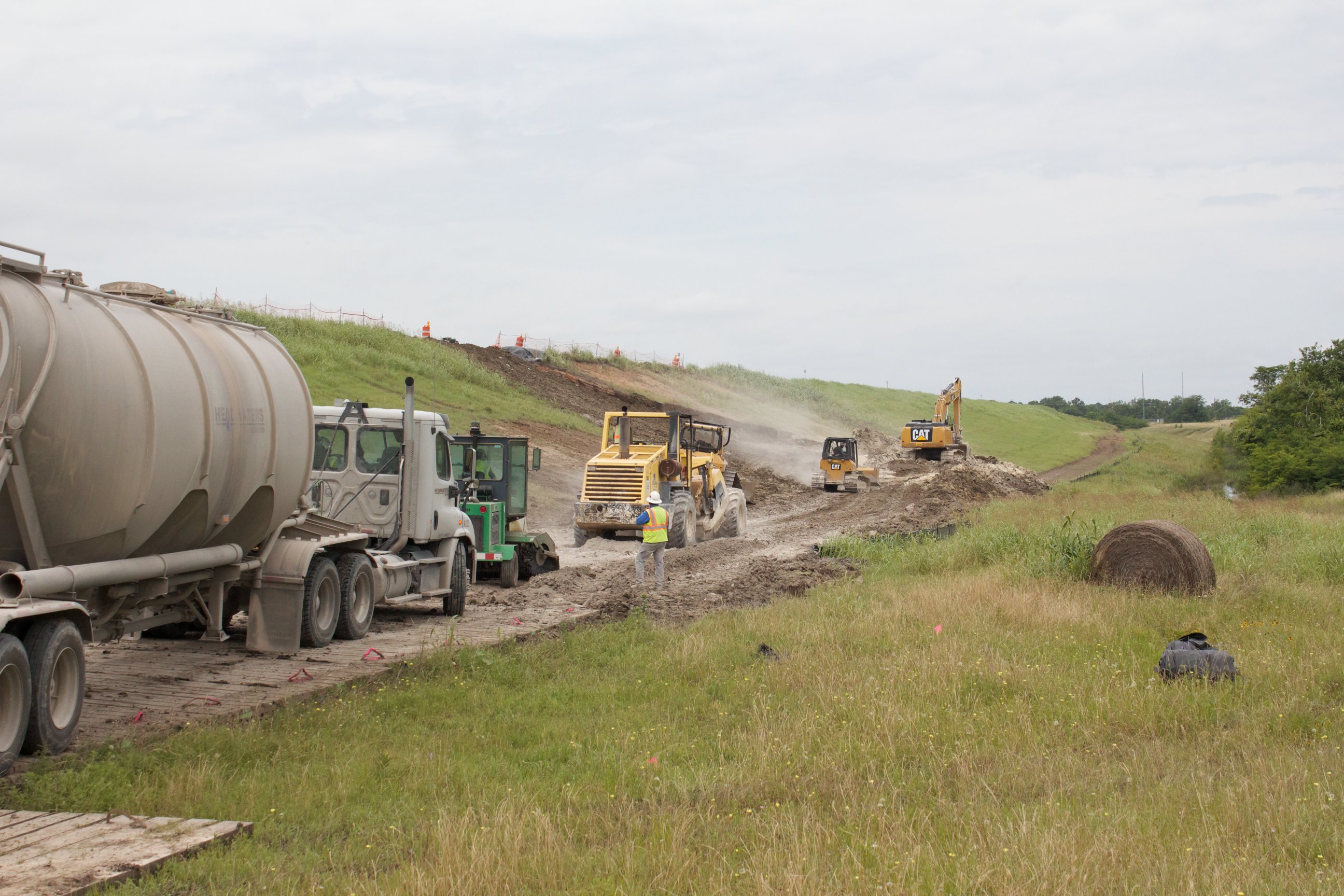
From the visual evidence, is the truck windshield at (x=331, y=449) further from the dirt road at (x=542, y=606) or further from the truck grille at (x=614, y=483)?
the truck grille at (x=614, y=483)

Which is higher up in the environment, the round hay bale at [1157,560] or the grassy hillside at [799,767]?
the round hay bale at [1157,560]

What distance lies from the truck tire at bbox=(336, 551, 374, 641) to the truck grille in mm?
9200

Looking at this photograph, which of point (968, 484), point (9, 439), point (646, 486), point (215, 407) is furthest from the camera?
point (968, 484)

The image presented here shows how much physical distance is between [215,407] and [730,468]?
1252 inches

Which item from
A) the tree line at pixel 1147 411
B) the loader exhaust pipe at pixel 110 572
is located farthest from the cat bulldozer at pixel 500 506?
the tree line at pixel 1147 411

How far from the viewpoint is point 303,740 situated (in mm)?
7719

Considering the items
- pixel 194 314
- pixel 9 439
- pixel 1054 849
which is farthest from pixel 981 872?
pixel 194 314

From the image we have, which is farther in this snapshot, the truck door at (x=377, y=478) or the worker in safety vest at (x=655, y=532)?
the worker in safety vest at (x=655, y=532)

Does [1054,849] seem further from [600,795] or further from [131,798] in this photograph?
[131,798]

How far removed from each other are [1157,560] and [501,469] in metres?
9.70

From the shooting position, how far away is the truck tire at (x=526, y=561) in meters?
18.0

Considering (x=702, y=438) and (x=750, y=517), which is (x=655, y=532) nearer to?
(x=702, y=438)

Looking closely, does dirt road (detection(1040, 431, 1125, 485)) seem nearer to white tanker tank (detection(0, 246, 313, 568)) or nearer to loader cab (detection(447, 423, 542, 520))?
loader cab (detection(447, 423, 542, 520))

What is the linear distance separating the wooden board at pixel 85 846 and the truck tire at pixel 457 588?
8620 mm
